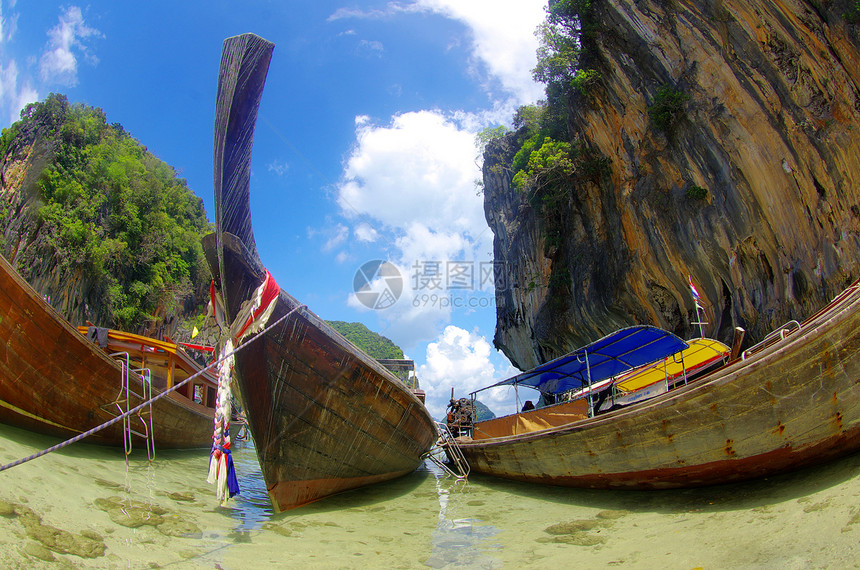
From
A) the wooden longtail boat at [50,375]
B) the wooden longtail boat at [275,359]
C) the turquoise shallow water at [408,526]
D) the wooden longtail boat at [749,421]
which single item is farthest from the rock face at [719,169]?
the wooden longtail boat at [50,375]

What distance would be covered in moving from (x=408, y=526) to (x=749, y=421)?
3552mm

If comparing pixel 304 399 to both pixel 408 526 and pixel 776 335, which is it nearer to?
pixel 408 526

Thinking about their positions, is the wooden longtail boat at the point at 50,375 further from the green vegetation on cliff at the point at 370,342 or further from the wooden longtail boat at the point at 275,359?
the green vegetation on cliff at the point at 370,342

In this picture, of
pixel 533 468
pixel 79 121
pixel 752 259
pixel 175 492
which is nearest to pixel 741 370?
pixel 533 468

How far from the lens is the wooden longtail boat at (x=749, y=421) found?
3.61 m

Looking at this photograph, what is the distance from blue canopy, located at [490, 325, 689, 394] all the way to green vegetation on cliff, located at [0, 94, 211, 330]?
66.0ft

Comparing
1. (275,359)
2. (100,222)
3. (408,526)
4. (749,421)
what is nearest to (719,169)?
(749,421)

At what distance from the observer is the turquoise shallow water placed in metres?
2.84

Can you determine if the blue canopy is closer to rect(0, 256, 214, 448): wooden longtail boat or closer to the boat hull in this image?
the boat hull

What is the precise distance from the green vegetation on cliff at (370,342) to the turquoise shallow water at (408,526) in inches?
1952

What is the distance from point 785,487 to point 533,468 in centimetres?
327

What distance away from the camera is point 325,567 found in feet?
11.1

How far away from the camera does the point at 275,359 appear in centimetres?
510

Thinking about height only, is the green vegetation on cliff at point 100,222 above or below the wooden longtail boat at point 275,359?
above
